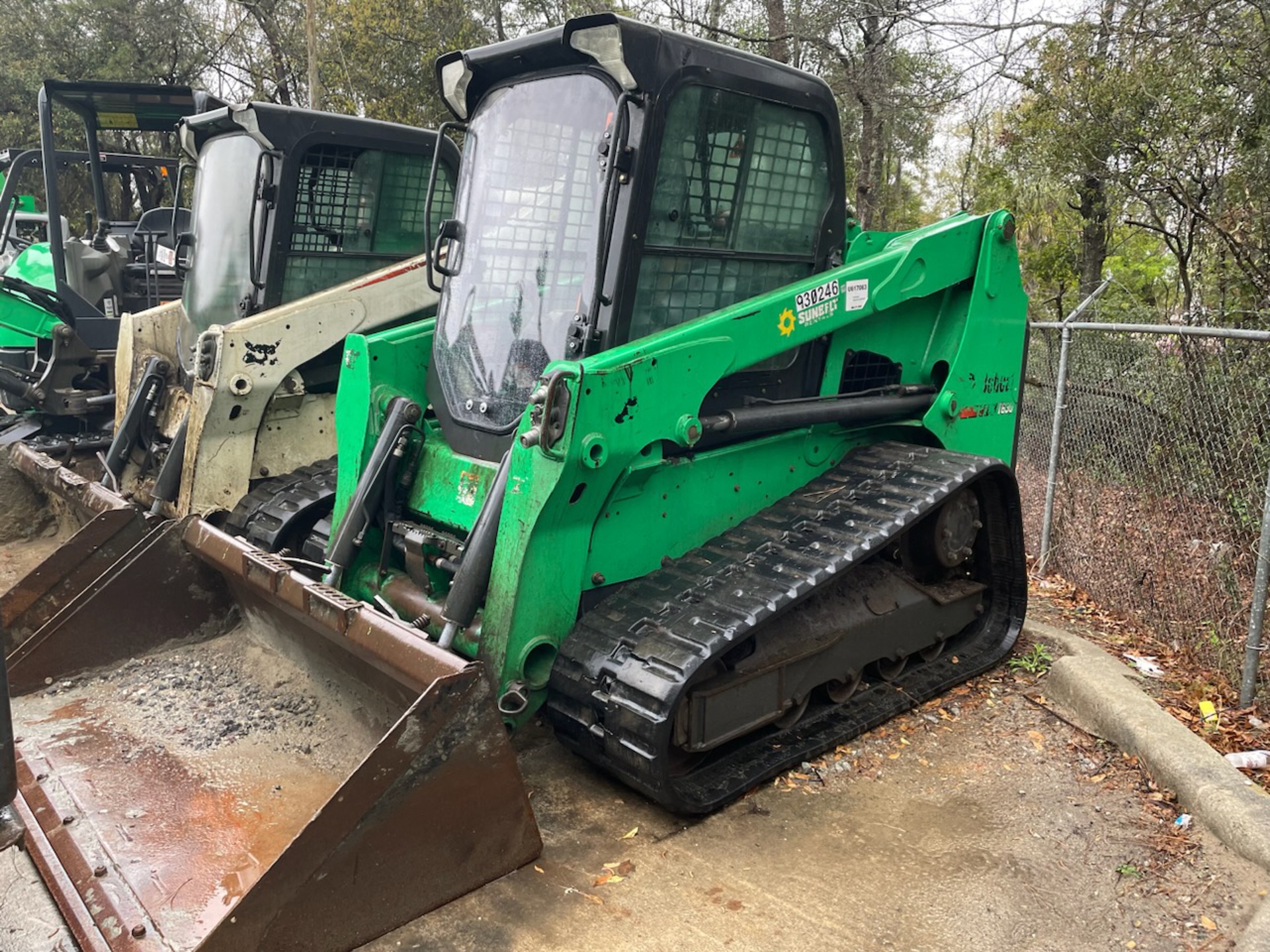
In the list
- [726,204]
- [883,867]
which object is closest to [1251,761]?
[883,867]

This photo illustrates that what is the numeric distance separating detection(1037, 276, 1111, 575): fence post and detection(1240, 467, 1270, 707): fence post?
77.0 inches

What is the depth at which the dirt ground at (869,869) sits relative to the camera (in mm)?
2855

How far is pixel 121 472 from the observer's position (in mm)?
6207

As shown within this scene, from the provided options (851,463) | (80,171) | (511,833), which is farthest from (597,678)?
(80,171)

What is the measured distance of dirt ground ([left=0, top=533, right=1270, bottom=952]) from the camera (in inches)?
112

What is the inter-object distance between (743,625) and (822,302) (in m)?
1.39

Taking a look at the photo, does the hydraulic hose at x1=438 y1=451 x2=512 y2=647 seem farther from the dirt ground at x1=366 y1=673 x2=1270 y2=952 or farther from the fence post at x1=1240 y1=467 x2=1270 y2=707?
the fence post at x1=1240 y1=467 x2=1270 y2=707

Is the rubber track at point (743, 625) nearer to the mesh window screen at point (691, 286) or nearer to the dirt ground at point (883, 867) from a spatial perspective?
the dirt ground at point (883, 867)

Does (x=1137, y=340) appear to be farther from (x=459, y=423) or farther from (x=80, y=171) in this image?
(x=80, y=171)

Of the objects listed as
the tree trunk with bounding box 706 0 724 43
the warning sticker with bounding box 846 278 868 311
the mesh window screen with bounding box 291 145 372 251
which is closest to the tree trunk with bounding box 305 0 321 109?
the tree trunk with bounding box 706 0 724 43

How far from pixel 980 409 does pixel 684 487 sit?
1821 millimetres

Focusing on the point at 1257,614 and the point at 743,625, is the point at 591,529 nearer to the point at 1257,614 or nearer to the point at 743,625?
the point at 743,625

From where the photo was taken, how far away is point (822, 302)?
3.96m

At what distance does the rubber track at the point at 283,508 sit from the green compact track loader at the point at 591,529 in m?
0.86
